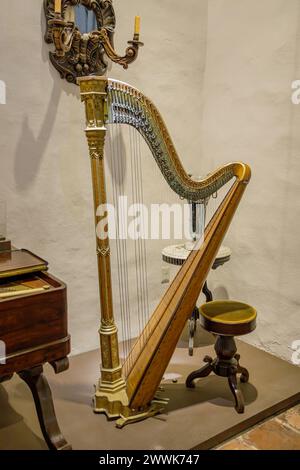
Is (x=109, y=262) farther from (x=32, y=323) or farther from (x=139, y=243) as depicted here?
(x=139, y=243)

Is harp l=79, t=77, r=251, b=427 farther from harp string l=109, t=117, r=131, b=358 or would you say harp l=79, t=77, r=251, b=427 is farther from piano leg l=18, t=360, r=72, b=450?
harp string l=109, t=117, r=131, b=358

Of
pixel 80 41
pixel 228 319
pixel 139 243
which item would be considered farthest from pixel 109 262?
pixel 80 41

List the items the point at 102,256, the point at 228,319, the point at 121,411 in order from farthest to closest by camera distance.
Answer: the point at 228,319, the point at 121,411, the point at 102,256

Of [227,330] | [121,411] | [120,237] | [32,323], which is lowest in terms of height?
[121,411]

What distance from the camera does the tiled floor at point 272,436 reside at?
1927 millimetres

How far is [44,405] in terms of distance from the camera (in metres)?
1.68

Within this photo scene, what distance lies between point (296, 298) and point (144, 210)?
3.69ft

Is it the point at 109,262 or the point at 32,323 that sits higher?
the point at 109,262

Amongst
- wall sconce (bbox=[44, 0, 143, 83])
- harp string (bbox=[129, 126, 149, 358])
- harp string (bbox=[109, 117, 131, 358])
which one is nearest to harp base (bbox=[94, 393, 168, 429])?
harp string (bbox=[109, 117, 131, 358])

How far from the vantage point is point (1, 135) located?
89.1 inches

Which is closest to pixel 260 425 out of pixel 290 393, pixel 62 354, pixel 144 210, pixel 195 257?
pixel 290 393

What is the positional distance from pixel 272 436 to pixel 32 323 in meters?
1.29

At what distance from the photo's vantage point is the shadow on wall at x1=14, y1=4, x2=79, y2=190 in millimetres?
2328

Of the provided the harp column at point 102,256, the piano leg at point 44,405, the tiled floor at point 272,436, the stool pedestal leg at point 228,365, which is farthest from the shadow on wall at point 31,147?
the tiled floor at point 272,436
